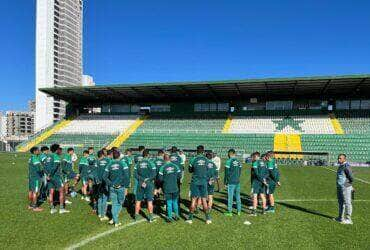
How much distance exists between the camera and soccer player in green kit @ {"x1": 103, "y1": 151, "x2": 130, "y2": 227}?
385 inches

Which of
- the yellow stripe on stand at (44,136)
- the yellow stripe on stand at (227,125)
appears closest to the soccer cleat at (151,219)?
the yellow stripe on stand at (227,125)

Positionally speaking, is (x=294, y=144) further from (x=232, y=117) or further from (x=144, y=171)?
(x=144, y=171)

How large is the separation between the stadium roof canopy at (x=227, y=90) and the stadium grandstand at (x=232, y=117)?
0.11 meters

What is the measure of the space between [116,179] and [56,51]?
14133 cm

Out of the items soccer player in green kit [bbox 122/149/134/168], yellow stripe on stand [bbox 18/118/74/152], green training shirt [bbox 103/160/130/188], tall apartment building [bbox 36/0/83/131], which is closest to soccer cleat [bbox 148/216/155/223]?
green training shirt [bbox 103/160/130/188]

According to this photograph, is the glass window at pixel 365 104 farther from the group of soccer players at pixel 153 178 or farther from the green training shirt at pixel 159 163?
the green training shirt at pixel 159 163

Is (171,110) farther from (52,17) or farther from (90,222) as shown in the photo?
(52,17)

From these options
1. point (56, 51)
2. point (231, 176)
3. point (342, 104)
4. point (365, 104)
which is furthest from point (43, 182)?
point (56, 51)

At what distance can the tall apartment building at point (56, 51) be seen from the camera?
130000 millimetres

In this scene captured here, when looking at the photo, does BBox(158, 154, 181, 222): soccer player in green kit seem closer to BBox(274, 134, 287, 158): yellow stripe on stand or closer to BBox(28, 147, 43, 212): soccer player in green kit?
BBox(28, 147, 43, 212): soccer player in green kit

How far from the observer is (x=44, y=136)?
174 feet

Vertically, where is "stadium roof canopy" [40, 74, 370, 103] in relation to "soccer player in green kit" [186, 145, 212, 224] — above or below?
above

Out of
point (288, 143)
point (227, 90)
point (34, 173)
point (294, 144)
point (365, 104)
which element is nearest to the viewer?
point (34, 173)

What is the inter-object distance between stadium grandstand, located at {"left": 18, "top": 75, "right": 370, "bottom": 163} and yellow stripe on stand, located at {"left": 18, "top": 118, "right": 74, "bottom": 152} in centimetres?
18
